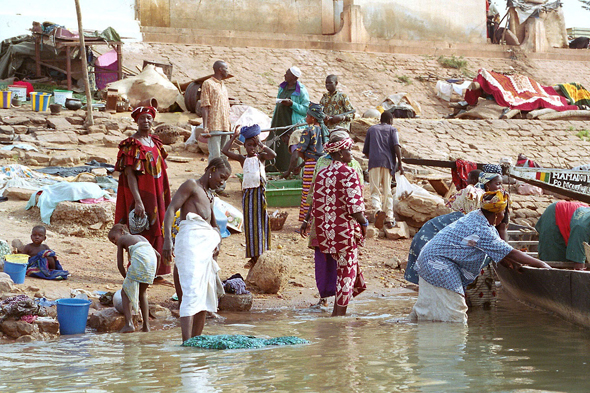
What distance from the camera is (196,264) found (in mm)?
5555

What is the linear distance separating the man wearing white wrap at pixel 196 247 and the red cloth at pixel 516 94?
577 inches

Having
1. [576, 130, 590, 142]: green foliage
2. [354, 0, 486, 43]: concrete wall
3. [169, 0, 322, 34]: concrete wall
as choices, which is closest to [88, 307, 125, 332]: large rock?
[576, 130, 590, 142]: green foliage

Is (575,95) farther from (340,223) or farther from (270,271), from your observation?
(340,223)

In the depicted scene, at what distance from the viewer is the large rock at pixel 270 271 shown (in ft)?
26.3

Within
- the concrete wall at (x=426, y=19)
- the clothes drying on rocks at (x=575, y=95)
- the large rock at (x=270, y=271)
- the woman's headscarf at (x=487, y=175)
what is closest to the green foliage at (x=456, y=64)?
the concrete wall at (x=426, y=19)

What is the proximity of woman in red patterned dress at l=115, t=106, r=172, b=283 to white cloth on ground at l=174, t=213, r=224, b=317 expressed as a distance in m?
1.73

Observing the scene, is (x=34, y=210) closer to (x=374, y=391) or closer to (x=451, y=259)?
(x=451, y=259)

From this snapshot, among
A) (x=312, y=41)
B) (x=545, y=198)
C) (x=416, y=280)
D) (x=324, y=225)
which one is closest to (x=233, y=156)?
(x=324, y=225)

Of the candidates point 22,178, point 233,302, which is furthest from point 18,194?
point 233,302

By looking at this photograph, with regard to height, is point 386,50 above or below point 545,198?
above

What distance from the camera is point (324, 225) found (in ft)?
22.8

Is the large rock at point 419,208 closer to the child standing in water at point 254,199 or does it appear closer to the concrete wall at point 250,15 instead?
the child standing in water at point 254,199

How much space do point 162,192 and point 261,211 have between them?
1077 millimetres

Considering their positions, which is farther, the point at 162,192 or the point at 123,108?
the point at 123,108
